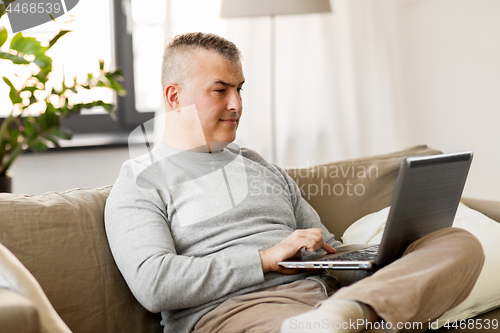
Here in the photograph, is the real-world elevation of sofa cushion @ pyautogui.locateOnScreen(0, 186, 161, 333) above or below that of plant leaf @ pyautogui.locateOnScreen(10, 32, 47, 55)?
below

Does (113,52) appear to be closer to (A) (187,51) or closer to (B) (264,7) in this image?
(B) (264,7)

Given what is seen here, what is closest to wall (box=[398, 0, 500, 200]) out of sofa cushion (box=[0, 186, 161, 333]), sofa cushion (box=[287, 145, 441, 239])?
sofa cushion (box=[287, 145, 441, 239])

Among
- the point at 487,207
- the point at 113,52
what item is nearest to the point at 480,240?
the point at 487,207

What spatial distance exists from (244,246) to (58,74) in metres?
1.57

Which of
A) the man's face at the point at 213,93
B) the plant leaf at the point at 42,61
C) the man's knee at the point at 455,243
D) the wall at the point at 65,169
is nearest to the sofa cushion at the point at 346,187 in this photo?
the man's face at the point at 213,93

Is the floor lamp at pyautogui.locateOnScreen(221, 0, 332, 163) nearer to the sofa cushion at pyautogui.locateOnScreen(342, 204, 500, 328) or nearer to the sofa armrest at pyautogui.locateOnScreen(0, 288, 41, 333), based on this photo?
the sofa cushion at pyautogui.locateOnScreen(342, 204, 500, 328)

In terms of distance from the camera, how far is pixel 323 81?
2529 millimetres

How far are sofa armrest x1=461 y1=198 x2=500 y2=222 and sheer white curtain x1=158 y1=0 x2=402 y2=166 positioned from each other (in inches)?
34.2

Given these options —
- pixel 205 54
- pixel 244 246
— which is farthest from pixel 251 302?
pixel 205 54

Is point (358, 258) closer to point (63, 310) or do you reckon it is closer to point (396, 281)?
point (396, 281)

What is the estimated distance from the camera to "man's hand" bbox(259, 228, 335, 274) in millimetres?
1144

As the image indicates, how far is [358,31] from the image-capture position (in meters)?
2.60

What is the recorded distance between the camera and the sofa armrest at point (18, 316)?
Result: 0.71m

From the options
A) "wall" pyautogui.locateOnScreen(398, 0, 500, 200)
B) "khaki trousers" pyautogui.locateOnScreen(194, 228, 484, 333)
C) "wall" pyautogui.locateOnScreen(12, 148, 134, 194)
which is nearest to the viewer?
"khaki trousers" pyautogui.locateOnScreen(194, 228, 484, 333)
